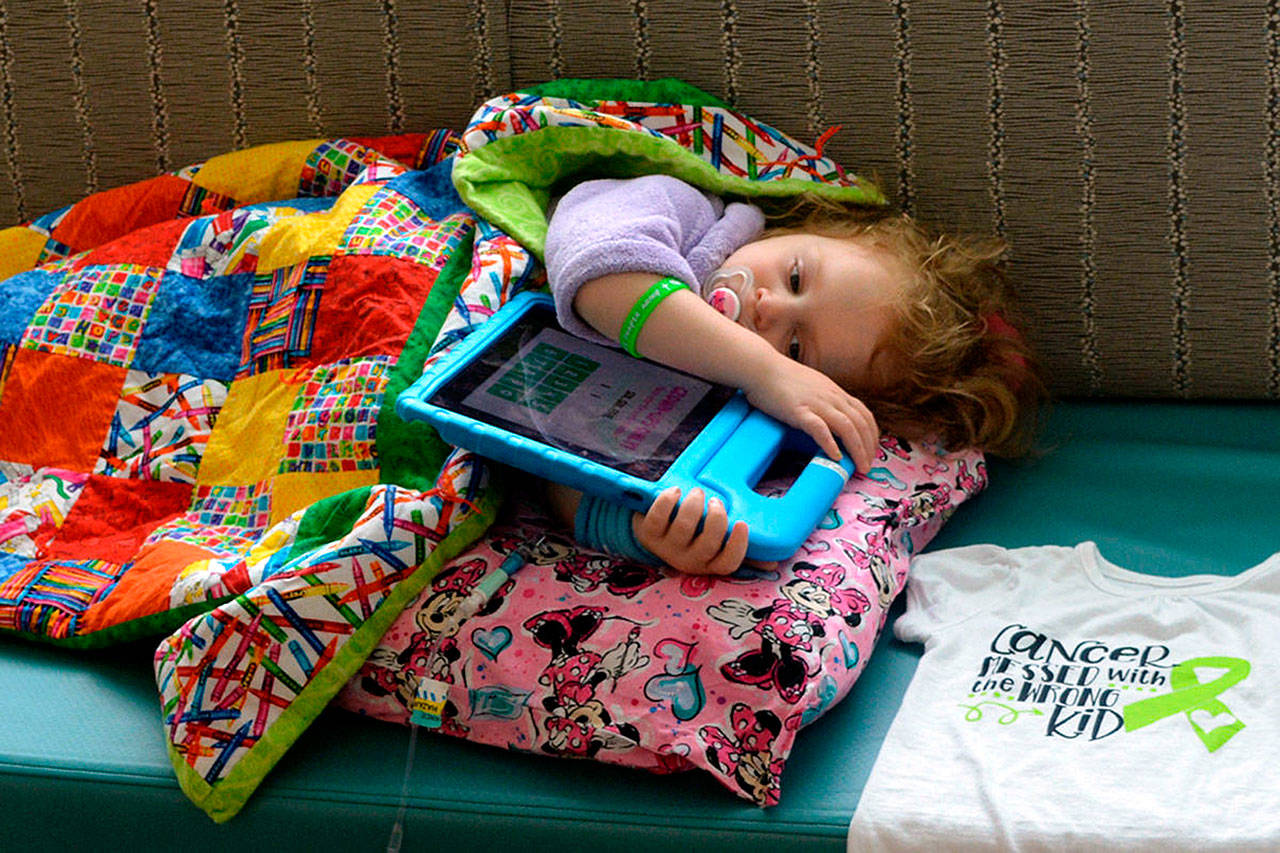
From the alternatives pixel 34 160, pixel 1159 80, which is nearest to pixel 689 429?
pixel 1159 80

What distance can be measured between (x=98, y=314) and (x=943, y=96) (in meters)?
1.02

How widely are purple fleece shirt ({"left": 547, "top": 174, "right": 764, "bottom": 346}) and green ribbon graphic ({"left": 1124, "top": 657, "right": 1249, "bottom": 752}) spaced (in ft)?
1.87

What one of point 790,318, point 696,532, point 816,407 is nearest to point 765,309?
point 790,318

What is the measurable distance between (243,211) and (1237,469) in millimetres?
1187

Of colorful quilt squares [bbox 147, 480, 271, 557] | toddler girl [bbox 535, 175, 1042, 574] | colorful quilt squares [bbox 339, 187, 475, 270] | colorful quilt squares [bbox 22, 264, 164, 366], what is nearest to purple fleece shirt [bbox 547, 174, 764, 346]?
toddler girl [bbox 535, 175, 1042, 574]

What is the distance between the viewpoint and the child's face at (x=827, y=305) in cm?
123

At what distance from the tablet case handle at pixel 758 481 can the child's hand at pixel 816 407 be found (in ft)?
0.05

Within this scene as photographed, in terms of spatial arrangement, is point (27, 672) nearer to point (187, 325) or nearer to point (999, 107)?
point (187, 325)

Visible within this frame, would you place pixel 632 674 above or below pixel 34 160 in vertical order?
below

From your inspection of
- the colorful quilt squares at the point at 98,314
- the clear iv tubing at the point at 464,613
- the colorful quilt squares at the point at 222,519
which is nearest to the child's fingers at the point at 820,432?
the clear iv tubing at the point at 464,613

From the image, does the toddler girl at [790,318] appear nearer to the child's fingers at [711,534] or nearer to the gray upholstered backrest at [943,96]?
the child's fingers at [711,534]

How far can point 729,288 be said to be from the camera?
1.25 meters

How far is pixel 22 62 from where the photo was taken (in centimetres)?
158

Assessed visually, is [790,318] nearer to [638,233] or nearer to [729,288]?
[729,288]
